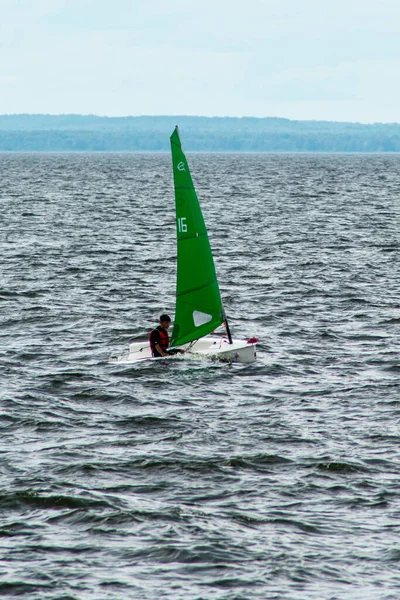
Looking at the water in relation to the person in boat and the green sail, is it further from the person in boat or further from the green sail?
the green sail

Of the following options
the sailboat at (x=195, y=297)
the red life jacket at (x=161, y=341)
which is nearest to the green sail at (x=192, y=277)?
A: the sailboat at (x=195, y=297)

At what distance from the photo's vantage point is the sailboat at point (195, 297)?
24.4 metres

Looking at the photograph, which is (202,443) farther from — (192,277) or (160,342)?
(192,277)

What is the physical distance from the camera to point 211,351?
24.8 m

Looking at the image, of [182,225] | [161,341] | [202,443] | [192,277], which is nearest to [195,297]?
[192,277]

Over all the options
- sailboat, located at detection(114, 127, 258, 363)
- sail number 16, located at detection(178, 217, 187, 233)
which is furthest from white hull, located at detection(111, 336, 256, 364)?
sail number 16, located at detection(178, 217, 187, 233)

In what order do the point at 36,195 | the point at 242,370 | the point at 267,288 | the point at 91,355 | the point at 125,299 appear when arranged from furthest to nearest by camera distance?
the point at 36,195
the point at 267,288
the point at 125,299
the point at 91,355
the point at 242,370

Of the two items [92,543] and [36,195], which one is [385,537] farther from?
[36,195]

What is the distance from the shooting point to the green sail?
24.4 metres

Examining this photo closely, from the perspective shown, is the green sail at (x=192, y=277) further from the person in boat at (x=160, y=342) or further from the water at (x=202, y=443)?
the water at (x=202, y=443)

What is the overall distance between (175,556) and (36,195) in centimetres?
8239

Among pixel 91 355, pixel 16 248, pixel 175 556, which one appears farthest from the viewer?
pixel 16 248

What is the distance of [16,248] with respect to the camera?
49125 millimetres

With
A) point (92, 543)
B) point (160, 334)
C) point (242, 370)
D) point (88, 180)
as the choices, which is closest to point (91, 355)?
point (160, 334)
